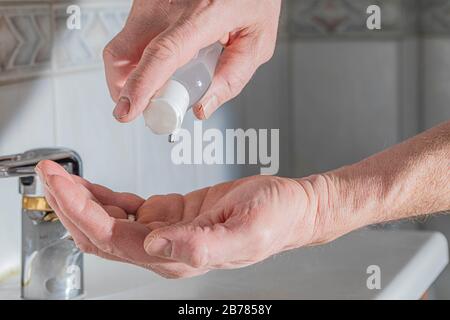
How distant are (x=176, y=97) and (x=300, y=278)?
0.35m

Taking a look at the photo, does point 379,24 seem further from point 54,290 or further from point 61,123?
point 54,290

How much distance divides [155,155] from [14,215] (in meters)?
0.20

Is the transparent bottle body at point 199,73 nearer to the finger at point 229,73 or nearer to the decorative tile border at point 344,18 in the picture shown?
the finger at point 229,73

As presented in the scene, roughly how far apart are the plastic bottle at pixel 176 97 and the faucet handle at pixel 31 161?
12 cm

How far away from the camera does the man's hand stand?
47cm

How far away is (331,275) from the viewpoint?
2.59ft

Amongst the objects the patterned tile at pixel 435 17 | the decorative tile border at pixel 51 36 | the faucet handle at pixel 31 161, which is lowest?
the faucet handle at pixel 31 161

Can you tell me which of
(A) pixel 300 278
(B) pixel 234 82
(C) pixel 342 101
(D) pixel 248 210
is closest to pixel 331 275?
(A) pixel 300 278

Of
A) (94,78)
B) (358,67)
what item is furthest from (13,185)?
(358,67)

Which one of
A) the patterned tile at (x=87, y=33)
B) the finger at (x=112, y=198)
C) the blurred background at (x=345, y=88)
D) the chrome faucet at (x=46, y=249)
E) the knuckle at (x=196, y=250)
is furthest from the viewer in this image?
the blurred background at (x=345, y=88)

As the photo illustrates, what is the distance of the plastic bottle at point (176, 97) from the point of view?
1.52 feet

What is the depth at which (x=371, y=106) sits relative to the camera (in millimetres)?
1195

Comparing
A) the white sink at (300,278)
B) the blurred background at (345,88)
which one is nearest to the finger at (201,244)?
the white sink at (300,278)

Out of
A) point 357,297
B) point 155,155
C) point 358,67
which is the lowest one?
point 357,297
